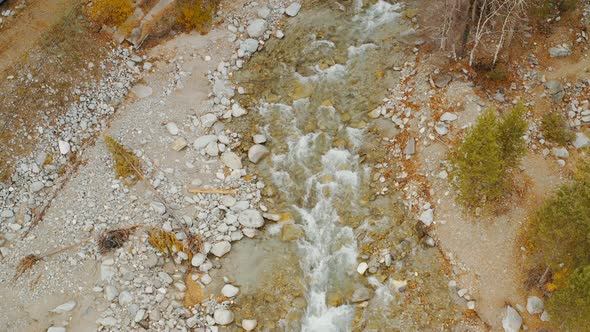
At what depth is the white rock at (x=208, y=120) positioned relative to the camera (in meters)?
19.7

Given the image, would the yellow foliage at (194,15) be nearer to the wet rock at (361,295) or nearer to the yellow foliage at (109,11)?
the yellow foliage at (109,11)

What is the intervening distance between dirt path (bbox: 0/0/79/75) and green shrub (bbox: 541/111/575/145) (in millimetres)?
18986

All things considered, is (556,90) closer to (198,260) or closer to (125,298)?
(198,260)

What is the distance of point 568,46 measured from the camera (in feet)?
62.2

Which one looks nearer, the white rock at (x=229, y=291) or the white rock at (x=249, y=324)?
the white rock at (x=249, y=324)

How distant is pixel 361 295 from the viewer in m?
16.0

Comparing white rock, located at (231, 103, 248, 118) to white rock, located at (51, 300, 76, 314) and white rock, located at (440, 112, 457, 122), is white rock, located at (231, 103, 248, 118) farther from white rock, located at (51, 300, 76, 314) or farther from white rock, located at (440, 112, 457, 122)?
white rock, located at (51, 300, 76, 314)

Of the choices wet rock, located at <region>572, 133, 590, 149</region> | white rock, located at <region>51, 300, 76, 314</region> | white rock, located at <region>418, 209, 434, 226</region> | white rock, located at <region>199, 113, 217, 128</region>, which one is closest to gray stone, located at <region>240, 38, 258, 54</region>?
white rock, located at <region>199, 113, 217, 128</region>

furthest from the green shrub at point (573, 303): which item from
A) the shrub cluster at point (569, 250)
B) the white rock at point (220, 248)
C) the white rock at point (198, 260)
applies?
the white rock at point (198, 260)

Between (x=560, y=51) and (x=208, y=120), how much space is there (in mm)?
13689

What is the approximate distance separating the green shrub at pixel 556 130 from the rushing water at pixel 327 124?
5970mm

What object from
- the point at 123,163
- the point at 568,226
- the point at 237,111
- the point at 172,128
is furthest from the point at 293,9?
the point at 568,226

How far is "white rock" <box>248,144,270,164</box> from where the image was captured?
19000 mm

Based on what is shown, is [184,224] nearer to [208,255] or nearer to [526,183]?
[208,255]
